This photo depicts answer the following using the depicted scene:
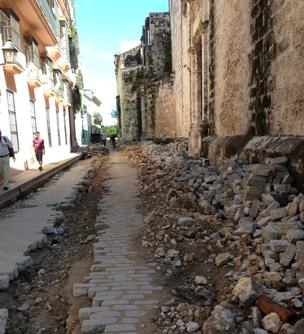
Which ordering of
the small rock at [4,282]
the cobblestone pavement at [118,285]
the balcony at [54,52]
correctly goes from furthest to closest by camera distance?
the balcony at [54,52]
the small rock at [4,282]
the cobblestone pavement at [118,285]

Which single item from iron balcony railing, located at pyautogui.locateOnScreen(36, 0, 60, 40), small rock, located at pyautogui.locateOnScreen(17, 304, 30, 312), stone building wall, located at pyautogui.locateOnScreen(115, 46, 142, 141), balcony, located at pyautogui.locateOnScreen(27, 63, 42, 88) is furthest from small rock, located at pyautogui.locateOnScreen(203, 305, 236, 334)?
stone building wall, located at pyautogui.locateOnScreen(115, 46, 142, 141)

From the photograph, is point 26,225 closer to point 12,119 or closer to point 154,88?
point 12,119

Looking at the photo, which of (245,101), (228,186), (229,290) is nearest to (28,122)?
(245,101)

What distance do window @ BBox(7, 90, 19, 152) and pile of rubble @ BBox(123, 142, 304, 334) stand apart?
6.75 metres

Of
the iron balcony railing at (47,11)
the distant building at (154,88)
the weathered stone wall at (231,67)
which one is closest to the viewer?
the weathered stone wall at (231,67)

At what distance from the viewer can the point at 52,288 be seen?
143 inches

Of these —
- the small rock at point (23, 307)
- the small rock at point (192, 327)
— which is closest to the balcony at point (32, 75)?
the small rock at point (23, 307)

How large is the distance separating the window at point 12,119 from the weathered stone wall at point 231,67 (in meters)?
6.04

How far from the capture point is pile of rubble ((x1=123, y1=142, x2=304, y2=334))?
2496 millimetres

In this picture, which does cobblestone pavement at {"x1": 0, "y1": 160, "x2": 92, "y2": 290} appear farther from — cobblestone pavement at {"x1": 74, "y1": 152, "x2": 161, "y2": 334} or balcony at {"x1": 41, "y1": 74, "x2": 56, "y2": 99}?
balcony at {"x1": 41, "y1": 74, "x2": 56, "y2": 99}

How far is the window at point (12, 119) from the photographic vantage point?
10.6 metres

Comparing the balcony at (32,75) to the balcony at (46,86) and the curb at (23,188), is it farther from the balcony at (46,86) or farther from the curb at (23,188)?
the curb at (23,188)

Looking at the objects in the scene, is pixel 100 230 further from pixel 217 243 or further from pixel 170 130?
pixel 170 130

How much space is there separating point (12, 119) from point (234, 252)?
361 inches
